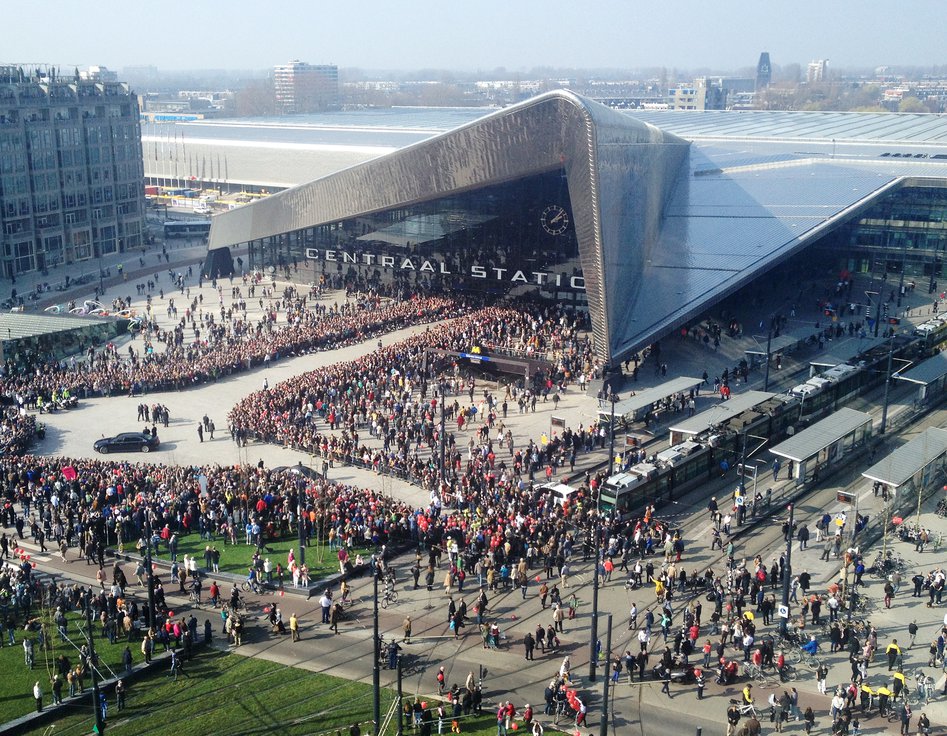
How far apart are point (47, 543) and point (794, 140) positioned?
6500 cm

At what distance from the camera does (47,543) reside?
29.8 m

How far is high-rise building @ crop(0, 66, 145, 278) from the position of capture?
68625 mm

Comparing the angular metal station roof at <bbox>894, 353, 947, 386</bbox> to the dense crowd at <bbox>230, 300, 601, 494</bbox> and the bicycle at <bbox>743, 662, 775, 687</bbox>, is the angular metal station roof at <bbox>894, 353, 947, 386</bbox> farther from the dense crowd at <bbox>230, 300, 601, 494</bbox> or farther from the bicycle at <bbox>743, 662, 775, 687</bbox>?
the bicycle at <bbox>743, 662, 775, 687</bbox>

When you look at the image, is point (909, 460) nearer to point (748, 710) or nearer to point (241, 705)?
point (748, 710)

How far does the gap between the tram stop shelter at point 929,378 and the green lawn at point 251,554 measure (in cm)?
2456

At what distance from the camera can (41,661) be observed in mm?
23391

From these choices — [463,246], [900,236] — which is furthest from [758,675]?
[900,236]

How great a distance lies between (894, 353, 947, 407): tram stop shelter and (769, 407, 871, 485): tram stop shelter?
242 inches

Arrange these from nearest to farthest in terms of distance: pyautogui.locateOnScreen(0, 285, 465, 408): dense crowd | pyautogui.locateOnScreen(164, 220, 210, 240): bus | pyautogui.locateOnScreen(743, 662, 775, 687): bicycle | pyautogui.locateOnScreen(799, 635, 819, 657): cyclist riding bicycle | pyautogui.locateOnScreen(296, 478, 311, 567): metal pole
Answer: pyautogui.locateOnScreen(743, 662, 775, 687): bicycle → pyautogui.locateOnScreen(799, 635, 819, 657): cyclist riding bicycle → pyautogui.locateOnScreen(296, 478, 311, 567): metal pole → pyautogui.locateOnScreen(0, 285, 465, 408): dense crowd → pyautogui.locateOnScreen(164, 220, 210, 240): bus

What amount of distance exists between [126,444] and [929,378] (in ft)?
100

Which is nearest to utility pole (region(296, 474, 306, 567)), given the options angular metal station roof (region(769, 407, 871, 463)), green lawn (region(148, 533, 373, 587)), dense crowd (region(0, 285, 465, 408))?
green lawn (region(148, 533, 373, 587))

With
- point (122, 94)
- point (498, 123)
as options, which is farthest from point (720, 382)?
point (122, 94)

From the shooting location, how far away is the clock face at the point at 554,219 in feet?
174

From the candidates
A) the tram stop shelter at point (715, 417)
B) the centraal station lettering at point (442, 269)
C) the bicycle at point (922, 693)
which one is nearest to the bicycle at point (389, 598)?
the bicycle at point (922, 693)
